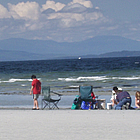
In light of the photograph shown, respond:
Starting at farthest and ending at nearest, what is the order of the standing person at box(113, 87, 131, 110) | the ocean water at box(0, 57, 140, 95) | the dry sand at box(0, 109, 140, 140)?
the ocean water at box(0, 57, 140, 95)
the standing person at box(113, 87, 131, 110)
the dry sand at box(0, 109, 140, 140)

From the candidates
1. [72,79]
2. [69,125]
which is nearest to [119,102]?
[69,125]

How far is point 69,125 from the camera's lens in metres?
9.02

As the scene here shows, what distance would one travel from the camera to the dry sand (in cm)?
767

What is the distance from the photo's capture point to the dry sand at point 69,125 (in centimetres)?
767

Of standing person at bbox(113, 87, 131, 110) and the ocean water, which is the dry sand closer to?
standing person at bbox(113, 87, 131, 110)

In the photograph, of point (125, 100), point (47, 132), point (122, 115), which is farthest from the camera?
point (125, 100)

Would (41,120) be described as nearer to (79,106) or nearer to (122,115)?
(122,115)

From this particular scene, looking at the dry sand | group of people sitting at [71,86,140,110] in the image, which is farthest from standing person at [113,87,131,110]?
the dry sand

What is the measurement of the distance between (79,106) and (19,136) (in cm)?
598

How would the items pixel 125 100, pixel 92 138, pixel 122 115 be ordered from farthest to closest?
pixel 125 100, pixel 122 115, pixel 92 138

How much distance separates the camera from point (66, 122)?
9.52 meters

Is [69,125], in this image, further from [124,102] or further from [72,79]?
[72,79]

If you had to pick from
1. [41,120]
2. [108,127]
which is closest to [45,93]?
[41,120]

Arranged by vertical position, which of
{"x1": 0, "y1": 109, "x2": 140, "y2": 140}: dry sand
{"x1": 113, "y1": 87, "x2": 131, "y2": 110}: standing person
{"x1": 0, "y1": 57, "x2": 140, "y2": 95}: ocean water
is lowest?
{"x1": 0, "y1": 109, "x2": 140, "y2": 140}: dry sand
